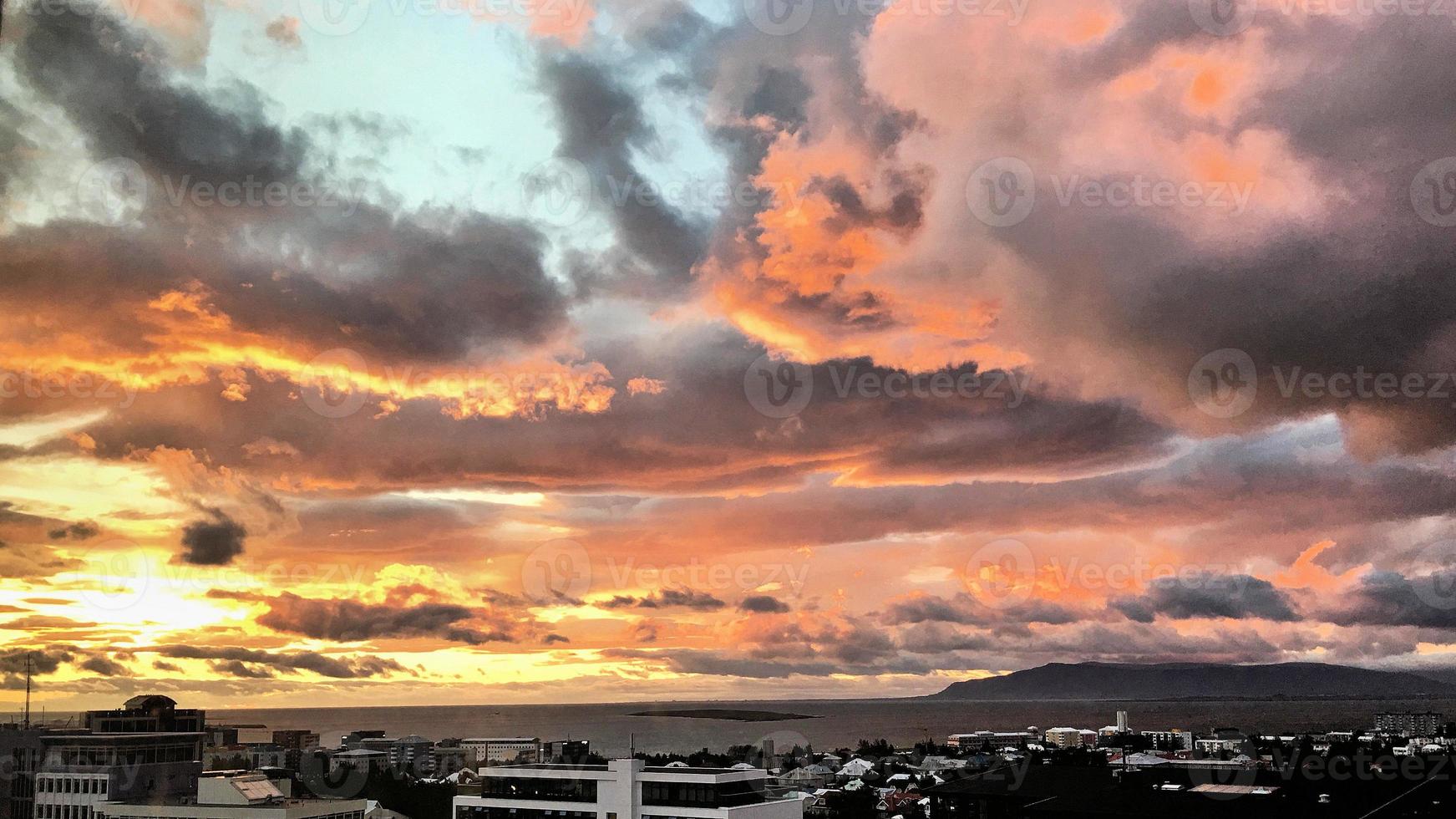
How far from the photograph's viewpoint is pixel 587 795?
32.3 metres

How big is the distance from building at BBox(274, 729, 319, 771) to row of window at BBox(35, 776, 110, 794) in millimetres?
46846

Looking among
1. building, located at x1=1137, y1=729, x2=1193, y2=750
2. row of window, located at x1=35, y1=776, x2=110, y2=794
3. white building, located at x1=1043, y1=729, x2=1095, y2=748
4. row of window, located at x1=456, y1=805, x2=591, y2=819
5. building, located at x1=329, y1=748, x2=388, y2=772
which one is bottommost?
white building, located at x1=1043, y1=729, x2=1095, y2=748

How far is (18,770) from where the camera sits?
39.1 metres

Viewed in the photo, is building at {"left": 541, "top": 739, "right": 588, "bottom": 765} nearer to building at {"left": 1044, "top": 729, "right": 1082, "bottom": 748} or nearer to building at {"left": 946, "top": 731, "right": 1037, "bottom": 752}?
building at {"left": 946, "top": 731, "right": 1037, "bottom": 752}

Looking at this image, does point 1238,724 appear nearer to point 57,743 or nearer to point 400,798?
point 400,798

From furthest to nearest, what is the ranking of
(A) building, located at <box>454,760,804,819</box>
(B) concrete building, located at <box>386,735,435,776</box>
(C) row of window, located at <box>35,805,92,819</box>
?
1. (B) concrete building, located at <box>386,735,435,776</box>
2. (C) row of window, located at <box>35,805,92,819</box>
3. (A) building, located at <box>454,760,804,819</box>

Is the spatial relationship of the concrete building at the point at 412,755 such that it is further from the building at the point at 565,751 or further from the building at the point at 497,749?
the building at the point at 565,751

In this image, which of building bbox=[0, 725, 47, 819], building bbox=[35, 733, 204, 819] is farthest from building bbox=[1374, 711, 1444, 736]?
building bbox=[0, 725, 47, 819]

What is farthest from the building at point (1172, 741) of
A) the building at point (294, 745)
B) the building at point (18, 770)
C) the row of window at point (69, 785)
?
the building at point (18, 770)

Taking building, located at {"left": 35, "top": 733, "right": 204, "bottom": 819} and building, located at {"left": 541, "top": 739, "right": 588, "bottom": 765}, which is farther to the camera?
building, located at {"left": 541, "top": 739, "right": 588, "bottom": 765}

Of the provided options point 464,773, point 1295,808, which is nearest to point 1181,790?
point 1295,808

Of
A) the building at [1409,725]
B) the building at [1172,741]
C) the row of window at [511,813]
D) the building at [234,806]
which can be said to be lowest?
the building at [1409,725]

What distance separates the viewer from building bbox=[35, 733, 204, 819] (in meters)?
35.3

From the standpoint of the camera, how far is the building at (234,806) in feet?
99.3
